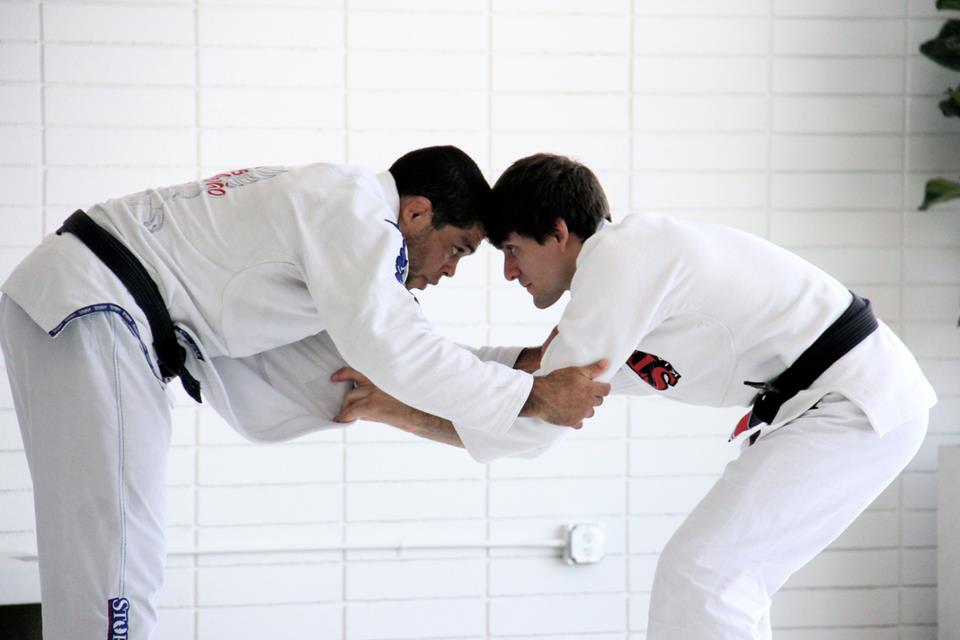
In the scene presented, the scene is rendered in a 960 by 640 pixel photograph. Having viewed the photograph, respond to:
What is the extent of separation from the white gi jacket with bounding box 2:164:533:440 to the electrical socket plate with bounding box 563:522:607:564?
149 centimetres

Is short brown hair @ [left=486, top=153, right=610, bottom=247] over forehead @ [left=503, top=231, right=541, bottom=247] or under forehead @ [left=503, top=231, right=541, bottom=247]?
over

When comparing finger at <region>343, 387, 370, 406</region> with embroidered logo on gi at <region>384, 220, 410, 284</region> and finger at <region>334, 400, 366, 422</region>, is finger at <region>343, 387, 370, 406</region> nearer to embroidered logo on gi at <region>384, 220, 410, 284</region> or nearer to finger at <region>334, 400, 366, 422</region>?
finger at <region>334, 400, 366, 422</region>

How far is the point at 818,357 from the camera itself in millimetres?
2398

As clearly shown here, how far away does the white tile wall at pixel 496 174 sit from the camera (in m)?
3.68

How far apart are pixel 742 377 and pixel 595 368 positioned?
0.36 m

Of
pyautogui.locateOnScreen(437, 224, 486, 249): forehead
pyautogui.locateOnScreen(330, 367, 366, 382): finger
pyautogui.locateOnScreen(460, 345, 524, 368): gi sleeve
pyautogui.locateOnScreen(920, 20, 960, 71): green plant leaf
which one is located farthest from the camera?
pyautogui.locateOnScreen(920, 20, 960, 71): green plant leaf

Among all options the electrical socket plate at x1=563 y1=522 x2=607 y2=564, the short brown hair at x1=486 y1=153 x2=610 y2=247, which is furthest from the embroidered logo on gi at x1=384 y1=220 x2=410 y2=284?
the electrical socket plate at x1=563 y1=522 x2=607 y2=564

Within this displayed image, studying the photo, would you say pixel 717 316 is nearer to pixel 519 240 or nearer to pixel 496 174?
pixel 519 240

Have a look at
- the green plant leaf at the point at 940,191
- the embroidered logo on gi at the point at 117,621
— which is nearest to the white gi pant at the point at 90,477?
the embroidered logo on gi at the point at 117,621

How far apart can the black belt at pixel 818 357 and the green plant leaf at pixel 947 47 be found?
1.79 meters

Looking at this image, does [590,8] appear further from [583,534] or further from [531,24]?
[583,534]

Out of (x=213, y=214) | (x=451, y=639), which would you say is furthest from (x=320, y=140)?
(x=451, y=639)

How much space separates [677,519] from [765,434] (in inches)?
63.3

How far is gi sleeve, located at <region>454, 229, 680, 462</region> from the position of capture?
7.73 ft
